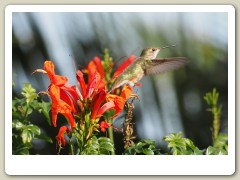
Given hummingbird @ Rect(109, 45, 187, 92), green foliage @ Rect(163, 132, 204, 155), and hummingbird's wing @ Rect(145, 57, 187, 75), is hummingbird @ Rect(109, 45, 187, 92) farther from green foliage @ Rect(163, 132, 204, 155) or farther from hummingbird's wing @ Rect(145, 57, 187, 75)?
green foliage @ Rect(163, 132, 204, 155)

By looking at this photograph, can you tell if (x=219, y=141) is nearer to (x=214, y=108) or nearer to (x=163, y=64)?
(x=214, y=108)

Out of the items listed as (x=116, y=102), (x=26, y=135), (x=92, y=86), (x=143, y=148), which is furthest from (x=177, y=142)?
(x=26, y=135)

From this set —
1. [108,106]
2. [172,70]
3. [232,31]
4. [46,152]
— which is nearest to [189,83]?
[172,70]

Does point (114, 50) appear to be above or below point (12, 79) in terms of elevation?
above

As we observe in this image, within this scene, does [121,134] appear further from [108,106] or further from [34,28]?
[34,28]

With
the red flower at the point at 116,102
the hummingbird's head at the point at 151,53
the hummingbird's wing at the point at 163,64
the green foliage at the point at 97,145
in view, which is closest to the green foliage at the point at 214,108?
the hummingbird's wing at the point at 163,64

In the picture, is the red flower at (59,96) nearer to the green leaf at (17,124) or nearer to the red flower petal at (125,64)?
the green leaf at (17,124)

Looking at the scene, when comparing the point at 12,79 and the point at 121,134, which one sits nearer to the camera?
the point at 121,134

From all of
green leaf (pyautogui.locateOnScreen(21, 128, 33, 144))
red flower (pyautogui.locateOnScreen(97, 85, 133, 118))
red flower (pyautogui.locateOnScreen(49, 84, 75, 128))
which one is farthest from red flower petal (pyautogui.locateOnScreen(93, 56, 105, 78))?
green leaf (pyautogui.locateOnScreen(21, 128, 33, 144))
